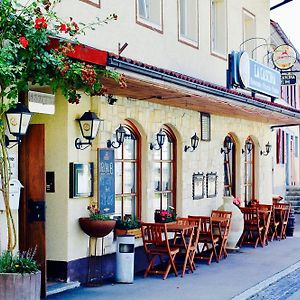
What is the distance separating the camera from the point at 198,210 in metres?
13.9

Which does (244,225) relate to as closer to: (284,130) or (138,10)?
(138,10)

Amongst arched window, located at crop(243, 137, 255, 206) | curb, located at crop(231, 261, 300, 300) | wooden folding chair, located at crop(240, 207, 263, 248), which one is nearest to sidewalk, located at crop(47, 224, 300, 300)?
curb, located at crop(231, 261, 300, 300)

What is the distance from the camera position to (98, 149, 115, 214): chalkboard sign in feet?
A: 34.6

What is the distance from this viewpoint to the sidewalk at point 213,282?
9562 mm

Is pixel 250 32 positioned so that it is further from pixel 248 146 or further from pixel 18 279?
pixel 18 279

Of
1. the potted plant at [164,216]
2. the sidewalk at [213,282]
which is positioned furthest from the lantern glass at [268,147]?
the potted plant at [164,216]

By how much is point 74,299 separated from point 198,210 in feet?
16.8

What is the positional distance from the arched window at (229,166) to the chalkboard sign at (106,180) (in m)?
4.89

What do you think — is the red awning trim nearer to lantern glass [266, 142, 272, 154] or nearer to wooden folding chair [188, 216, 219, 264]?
wooden folding chair [188, 216, 219, 264]

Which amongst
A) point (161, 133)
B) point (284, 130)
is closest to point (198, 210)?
point (161, 133)

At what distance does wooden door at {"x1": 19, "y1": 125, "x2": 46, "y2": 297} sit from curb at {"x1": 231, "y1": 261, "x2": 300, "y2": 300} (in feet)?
8.56

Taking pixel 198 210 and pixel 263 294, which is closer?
pixel 263 294

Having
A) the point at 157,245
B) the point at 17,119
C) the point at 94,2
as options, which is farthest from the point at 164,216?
the point at 17,119

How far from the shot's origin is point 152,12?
12344mm
